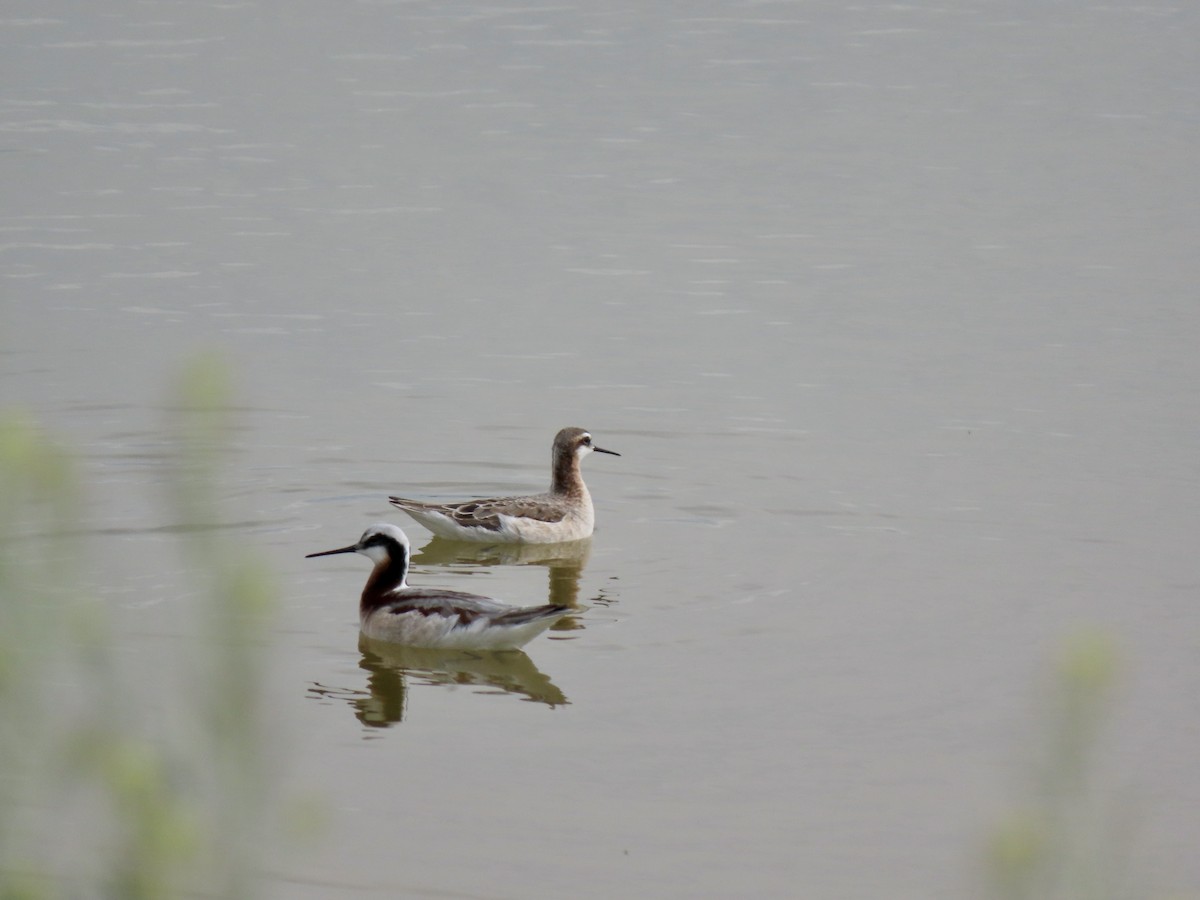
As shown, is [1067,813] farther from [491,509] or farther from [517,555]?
[517,555]

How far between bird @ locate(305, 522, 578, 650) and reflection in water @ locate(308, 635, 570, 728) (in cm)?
7

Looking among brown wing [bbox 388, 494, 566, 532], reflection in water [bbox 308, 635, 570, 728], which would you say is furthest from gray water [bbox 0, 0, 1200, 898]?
→ brown wing [bbox 388, 494, 566, 532]

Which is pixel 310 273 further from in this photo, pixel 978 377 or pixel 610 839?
pixel 610 839

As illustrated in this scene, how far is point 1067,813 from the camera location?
3076 mm

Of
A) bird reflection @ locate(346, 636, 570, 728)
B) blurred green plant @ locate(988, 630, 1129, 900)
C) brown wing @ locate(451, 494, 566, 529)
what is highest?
blurred green plant @ locate(988, 630, 1129, 900)

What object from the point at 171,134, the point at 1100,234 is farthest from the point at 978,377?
the point at 171,134

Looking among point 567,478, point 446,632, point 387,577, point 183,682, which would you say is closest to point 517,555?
point 567,478

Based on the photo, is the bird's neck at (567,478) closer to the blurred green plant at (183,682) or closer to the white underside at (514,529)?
the white underside at (514,529)

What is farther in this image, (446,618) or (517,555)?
(517,555)

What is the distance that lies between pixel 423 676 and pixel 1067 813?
7.72 m

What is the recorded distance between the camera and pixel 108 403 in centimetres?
1553

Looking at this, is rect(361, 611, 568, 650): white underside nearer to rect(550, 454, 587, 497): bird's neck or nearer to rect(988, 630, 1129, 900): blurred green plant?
rect(550, 454, 587, 497): bird's neck

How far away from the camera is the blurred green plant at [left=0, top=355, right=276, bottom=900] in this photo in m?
2.81

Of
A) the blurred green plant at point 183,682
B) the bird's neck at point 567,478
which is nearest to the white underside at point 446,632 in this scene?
the bird's neck at point 567,478
